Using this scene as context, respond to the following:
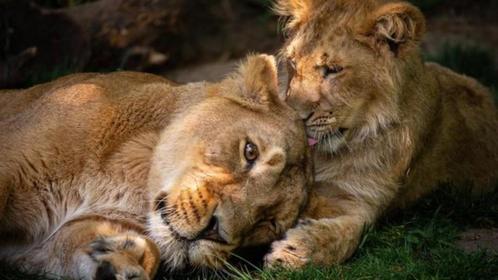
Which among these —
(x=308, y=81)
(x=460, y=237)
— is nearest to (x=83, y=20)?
(x=308, y=81)

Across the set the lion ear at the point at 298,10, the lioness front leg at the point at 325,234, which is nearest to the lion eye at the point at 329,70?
the lion ear at the point at 298,10

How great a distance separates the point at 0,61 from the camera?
625 centimetres

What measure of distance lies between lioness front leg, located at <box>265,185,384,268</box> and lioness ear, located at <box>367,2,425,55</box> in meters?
0.76

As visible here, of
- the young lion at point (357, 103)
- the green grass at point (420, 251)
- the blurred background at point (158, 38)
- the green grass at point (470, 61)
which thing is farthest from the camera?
the green grass at point (470, 61)

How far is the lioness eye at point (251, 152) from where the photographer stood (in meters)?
3.65

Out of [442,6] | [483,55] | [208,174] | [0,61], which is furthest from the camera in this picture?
[442,6]

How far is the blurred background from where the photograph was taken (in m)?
6.40

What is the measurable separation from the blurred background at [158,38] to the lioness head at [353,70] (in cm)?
196

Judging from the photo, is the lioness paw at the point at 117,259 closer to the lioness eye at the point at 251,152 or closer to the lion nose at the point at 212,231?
the lion nose at the point at 212,231

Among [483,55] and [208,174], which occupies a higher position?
[208,174]

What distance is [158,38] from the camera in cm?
698

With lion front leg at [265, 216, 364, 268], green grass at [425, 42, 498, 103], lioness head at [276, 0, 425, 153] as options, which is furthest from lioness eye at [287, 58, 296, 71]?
green grass at [425, 42, 498, 103]

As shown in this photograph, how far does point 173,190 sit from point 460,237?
5.61 ft

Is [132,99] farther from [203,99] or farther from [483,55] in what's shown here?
[483,55]
